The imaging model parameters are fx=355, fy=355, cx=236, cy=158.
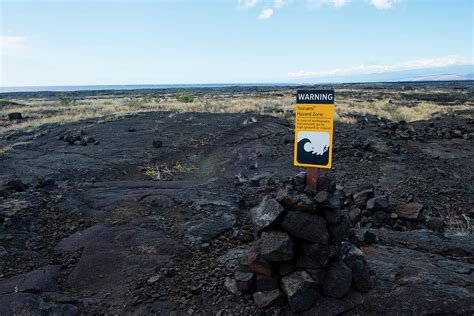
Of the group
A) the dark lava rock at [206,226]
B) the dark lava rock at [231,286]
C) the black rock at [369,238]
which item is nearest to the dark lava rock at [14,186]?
the dark lava rock at [206,226]

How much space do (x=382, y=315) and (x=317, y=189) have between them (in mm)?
1758

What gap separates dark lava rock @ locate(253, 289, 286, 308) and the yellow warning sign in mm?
1731

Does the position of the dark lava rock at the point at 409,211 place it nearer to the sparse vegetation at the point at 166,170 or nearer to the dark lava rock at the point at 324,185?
the dark lava rock at the point at 324,185

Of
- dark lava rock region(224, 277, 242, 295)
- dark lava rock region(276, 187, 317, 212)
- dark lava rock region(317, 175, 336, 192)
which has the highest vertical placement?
dark lava rock region(317, 175, 336, 192)

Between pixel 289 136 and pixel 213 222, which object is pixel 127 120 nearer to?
pixel 289 136

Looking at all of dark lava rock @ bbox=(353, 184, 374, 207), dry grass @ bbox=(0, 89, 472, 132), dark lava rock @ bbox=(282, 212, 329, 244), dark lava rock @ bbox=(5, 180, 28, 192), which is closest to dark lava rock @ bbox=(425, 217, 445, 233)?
dark lava rock @ bbox=(353, 184, 374, 207)

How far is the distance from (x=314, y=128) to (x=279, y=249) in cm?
165

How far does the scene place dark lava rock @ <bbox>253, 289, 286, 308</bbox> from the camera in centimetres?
449

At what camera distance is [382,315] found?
4277 mm

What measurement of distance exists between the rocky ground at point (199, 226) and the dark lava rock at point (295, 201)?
0.10m

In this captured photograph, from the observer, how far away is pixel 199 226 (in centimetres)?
694

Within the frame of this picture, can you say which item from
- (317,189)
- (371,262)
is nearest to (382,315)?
(371,262)

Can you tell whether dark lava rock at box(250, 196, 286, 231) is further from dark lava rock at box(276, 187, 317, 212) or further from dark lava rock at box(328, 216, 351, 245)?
dark lava rock at box(328, 216, 351, 245)

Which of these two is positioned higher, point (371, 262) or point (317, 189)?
point (317, 189)
